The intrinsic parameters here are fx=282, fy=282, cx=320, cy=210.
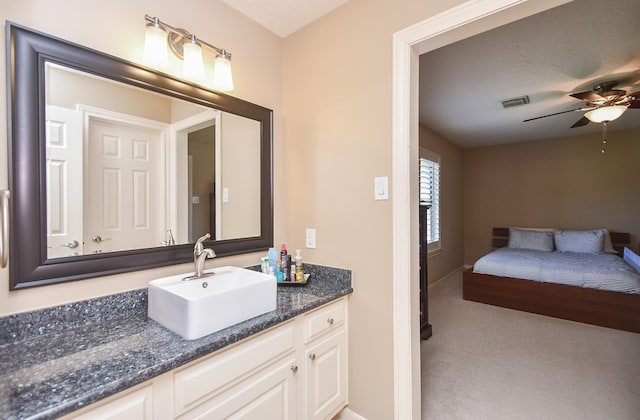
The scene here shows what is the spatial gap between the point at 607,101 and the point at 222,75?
136 inches

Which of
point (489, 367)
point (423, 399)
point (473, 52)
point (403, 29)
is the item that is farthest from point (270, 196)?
point (489, 367)

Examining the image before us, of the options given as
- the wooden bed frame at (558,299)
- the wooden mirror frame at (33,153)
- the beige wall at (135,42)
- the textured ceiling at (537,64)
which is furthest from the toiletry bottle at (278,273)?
the wooden bed frame at (558,299)

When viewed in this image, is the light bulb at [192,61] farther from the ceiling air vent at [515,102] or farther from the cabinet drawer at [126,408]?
the ceiling air vent at [515,102]

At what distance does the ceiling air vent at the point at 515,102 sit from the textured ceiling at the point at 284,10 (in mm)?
2561

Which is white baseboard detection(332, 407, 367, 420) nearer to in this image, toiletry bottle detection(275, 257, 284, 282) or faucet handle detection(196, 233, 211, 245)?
toiletry bottle detection(275, 257, 284, 282)

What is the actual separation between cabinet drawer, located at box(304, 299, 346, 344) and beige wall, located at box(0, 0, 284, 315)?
56 cm

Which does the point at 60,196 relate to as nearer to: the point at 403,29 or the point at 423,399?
the point at 403,29

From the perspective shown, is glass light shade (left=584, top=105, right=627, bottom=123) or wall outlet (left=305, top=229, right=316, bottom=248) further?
glass light shade (left=584, top=105, right=627, bottom=123)

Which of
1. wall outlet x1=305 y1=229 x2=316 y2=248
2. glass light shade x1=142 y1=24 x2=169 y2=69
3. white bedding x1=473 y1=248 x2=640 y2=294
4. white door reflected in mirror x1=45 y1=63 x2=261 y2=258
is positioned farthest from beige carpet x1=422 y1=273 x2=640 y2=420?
glass light shade x1=142 y1=24 x2=169 y2=69

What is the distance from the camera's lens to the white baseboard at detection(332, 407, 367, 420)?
1.57 metres

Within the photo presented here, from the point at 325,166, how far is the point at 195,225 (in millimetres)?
813

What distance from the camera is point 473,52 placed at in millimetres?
2227

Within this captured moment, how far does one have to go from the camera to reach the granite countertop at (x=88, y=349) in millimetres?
691

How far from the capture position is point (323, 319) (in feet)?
4.77
